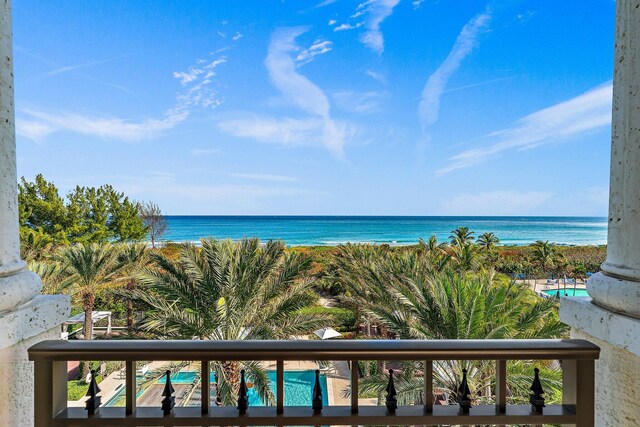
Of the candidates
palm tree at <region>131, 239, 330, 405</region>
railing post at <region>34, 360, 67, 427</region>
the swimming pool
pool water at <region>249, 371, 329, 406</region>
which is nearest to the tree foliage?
the swimming pool

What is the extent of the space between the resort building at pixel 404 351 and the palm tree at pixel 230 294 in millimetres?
6536

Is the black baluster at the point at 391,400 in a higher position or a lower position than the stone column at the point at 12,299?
lower

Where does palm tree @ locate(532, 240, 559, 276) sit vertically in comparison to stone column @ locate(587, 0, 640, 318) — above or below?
below

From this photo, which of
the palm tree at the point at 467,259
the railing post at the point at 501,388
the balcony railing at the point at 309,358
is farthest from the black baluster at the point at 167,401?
the palm tree at the point at 467,259

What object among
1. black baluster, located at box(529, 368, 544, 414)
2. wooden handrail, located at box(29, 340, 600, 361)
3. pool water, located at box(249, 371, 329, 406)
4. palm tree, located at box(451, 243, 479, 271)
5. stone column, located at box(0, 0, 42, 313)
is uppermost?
stone column, located at box(0, 0, 42, 313)

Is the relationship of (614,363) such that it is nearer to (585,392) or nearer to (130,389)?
(585,392)

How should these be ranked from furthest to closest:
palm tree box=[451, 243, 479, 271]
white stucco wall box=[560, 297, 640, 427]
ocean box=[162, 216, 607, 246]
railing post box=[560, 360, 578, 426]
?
1. ocean box=[162, 216, 607, 246]
2. palm tree box=[451, 243, 479, 271]
3. railing post box=[560, 360, 578, 426]
4. white stucco wall box=[560, 297, 640, 427]

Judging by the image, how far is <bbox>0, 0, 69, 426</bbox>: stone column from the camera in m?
1.12

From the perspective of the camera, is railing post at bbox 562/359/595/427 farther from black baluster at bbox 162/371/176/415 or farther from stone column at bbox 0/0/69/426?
stone column at bbox 0/0/69/426

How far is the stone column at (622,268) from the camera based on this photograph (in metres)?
1.12

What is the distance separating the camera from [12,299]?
1.12 meters

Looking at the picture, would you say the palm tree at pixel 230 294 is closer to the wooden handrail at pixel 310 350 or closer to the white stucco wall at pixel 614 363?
the wooden handrail at pixel 310 350

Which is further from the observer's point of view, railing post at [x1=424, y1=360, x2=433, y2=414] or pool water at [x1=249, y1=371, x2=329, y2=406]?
pool water at [x1=249, y1=371, x2=329, y2=406]

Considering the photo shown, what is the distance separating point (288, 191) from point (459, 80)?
121ft
